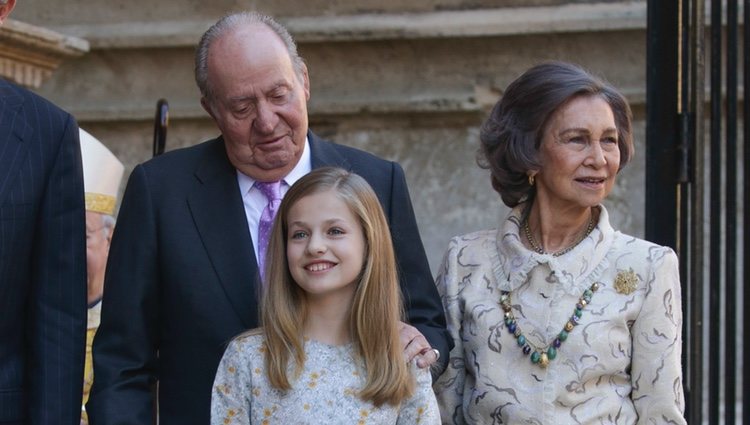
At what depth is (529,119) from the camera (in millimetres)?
3756

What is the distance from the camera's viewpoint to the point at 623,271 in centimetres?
362

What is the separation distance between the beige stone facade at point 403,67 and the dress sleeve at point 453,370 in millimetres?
3454

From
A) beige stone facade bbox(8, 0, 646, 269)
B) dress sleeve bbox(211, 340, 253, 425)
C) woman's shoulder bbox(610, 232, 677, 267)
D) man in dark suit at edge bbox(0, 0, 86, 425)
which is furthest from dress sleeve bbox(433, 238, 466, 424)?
beige stone facade bbox(8, 0, 646, 269)

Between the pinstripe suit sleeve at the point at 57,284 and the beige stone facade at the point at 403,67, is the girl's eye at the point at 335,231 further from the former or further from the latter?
the beige stone facade at the point at 403,67

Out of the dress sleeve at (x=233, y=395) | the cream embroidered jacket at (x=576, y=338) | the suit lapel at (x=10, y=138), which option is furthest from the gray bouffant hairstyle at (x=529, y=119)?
the suit lapel at (x=10, y=138)

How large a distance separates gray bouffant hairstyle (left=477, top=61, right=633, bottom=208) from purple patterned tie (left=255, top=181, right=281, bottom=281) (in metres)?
0.55

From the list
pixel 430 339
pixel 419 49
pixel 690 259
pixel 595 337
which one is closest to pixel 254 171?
pixel 430 339

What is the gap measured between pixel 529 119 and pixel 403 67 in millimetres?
3656

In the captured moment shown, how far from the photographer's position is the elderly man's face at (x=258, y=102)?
3676 millimetres

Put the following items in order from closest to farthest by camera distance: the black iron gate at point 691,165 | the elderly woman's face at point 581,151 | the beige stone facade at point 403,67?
the elderly woman's face at point 581,151 < the black iron gate at point 691,165 < the beige stone facade at point 403,67

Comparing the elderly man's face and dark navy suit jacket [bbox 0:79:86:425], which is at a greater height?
the elderly man's face

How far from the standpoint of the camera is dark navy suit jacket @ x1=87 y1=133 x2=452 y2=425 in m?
3.62

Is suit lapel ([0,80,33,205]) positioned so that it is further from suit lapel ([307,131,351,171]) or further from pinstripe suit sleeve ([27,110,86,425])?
suit lapel ([307,131,351,171])

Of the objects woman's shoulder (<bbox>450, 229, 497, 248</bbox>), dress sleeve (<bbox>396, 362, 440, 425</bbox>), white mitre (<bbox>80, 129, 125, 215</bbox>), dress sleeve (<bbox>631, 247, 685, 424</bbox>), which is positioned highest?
white mitre (<bbox>80, 129, 125, 215</bbox>)
